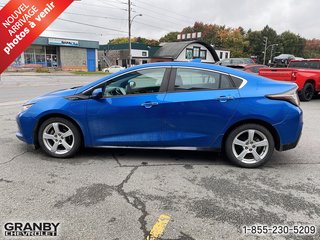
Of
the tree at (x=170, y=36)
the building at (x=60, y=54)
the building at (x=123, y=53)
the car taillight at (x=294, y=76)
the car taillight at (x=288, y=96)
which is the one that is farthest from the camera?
→ the tree at (x=170, y=36)

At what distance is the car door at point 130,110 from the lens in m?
4.15

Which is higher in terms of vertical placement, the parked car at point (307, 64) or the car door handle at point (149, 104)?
the parked car at point (307, 64)

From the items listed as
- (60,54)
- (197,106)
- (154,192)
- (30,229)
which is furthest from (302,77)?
(60,54)

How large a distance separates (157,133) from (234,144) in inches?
45.5

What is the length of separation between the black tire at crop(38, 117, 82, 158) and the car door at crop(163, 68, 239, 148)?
1.40m

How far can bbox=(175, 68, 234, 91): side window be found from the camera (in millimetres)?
4156

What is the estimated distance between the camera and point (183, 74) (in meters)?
4.24

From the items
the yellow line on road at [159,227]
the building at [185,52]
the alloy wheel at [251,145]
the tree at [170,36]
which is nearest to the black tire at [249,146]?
the alloy wheel at [251,145]

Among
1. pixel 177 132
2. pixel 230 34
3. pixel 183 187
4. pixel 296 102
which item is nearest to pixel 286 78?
pixel 296 102

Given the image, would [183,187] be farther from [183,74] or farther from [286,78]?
[286,78]

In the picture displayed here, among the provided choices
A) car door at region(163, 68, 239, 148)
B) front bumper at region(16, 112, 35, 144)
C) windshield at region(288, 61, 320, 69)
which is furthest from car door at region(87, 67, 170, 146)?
windshield at region(288, 61, 320, 69)

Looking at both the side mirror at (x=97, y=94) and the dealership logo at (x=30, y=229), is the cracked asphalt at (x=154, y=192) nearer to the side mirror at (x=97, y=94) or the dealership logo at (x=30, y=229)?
the dealership logo at (x=30, y=229)

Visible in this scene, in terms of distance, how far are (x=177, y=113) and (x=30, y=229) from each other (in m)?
2.35

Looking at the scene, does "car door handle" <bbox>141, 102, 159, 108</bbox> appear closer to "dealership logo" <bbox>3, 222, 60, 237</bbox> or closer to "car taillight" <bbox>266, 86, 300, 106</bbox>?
"car taillight" <bbox>266, 86, 300, 106</bbox>
